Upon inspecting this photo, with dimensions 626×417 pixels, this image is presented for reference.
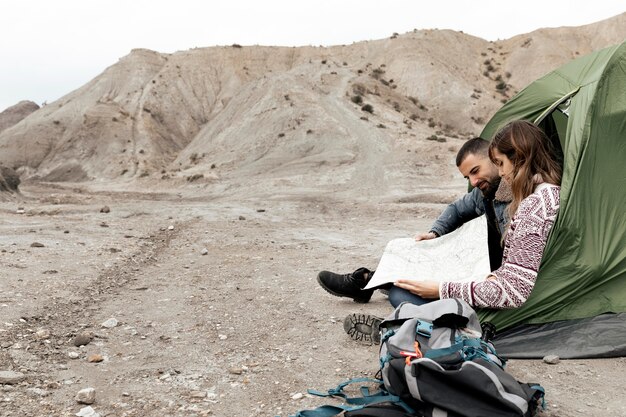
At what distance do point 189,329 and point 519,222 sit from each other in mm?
2761

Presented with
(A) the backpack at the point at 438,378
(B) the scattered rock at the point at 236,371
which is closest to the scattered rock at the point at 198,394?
(B) the scattered rock at the point at 236,371

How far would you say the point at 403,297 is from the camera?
3951mm

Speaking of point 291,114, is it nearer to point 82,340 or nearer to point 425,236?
point 425,236

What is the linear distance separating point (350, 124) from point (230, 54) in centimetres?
2708

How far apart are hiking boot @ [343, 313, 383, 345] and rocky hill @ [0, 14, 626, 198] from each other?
1342 cm

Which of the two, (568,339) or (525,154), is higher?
(525,154)

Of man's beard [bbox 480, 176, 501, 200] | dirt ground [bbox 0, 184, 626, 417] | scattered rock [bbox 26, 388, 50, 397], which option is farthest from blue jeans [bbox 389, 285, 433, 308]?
scattered rock [bbox 26, 388, 50, 397]

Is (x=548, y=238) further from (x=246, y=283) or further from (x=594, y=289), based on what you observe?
(x=246, y=283)

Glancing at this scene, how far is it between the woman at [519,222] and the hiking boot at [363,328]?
452 millimetres

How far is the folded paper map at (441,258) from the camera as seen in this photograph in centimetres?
432

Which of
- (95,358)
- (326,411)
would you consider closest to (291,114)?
(95,358)

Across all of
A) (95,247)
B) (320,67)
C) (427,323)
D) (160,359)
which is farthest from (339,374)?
(320,67)

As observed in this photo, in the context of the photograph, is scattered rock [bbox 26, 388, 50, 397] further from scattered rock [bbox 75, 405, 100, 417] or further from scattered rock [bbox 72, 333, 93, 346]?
scattered rock [bbox 72, 333, 93, 346]

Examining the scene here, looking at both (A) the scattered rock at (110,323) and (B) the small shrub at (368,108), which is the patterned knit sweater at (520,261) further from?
(B) the small shrub at (368,108)
